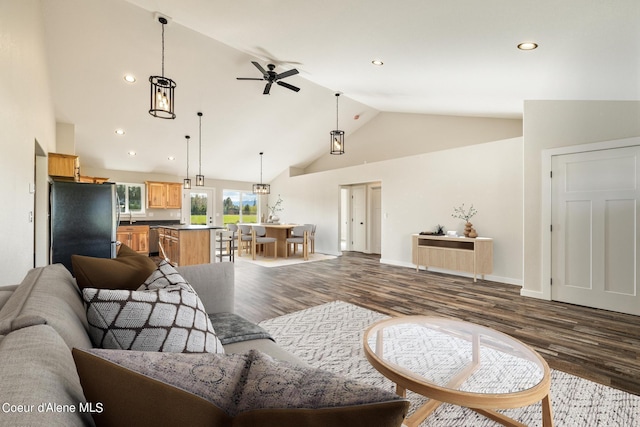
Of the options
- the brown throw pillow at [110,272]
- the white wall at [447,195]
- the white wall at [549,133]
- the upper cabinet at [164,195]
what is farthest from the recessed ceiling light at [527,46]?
the upper cabinet at [164,195]

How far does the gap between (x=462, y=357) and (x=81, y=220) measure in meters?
4.66

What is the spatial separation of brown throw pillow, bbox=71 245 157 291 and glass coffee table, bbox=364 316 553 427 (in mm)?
1296

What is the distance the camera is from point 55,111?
5.63 m

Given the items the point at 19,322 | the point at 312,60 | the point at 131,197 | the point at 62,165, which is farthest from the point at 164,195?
the point at 19,322

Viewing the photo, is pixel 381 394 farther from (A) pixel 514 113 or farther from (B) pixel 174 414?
(A) pixel 514 113

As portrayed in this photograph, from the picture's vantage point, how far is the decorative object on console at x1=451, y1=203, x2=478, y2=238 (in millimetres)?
5512

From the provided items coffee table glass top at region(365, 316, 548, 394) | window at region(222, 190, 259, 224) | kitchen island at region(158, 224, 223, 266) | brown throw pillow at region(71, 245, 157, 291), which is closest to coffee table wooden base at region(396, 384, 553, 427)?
coffee table glass top at region(365, 316, 548, 394)

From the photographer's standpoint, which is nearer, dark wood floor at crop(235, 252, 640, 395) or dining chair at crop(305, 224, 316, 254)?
dark wood floor at crop(235, 252, 640, 395)

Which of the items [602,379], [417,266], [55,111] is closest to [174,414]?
[602,379]

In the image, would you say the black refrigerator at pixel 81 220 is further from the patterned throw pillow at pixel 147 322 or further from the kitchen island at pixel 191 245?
the patterned throw pillow at pixel 147 322

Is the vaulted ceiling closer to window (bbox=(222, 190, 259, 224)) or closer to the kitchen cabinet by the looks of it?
the kitchen cabinet

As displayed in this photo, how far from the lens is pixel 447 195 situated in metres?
6.06

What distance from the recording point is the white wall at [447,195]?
203 inches

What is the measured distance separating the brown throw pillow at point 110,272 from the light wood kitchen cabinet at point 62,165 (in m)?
4.13
